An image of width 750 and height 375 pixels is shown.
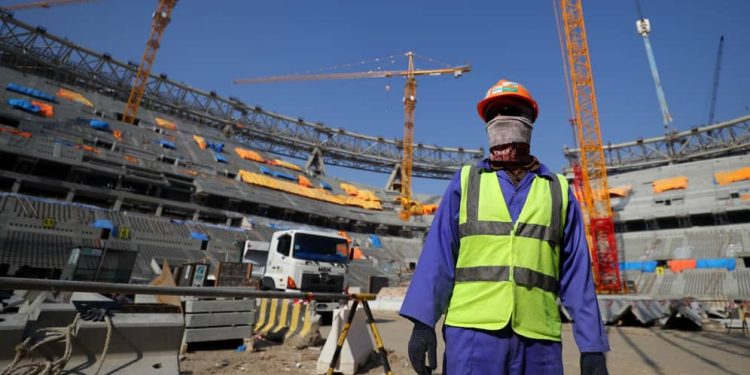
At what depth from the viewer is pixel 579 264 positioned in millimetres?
2086

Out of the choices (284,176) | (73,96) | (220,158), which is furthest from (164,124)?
(284,176)

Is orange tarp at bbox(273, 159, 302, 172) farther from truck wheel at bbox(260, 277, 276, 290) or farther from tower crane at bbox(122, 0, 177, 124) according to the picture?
truck wheel at bbox(260, 277, 276, 290)

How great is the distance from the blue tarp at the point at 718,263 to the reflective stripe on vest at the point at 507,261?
35.8 metres

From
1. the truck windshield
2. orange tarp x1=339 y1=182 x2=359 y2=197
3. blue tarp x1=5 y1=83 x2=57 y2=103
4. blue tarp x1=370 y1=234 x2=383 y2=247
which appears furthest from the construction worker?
orange tarp x1=339 y1=182 x2=359 y2=197

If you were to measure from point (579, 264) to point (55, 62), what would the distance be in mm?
56963

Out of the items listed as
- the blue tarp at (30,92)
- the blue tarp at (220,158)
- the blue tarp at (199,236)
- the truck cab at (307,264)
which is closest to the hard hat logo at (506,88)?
the truck cab at (307,264)

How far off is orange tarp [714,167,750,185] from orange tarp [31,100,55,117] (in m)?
64.8

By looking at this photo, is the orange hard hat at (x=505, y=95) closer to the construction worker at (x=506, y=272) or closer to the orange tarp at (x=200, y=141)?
the construction worker at (x=506, y=272)

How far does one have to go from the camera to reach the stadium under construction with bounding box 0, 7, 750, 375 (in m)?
21.0

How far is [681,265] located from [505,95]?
1461 inches

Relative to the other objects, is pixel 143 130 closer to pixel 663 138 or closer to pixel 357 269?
pixel 357 269

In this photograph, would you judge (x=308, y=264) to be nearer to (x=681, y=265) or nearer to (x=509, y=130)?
(x=509, y=130)

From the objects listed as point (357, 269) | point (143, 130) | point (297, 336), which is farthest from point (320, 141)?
point (297, 336)

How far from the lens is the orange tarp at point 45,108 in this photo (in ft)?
107
